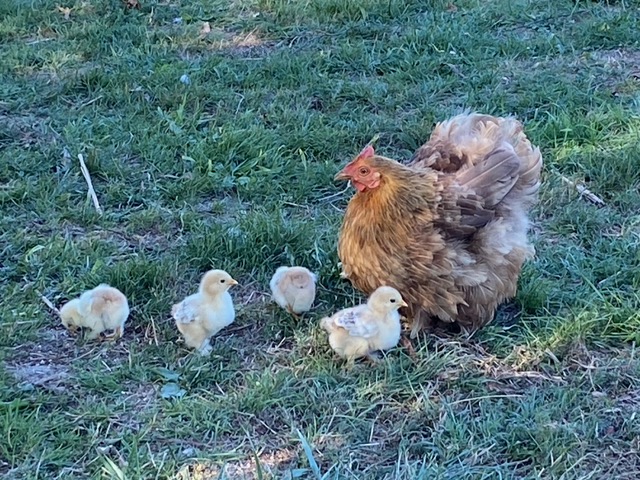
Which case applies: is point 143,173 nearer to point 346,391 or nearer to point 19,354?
point 19,354

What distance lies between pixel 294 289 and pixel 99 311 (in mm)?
690

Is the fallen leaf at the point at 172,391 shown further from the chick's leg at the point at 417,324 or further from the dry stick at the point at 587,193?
the dry stick at the point at 587,193

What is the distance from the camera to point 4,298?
3.61 metres

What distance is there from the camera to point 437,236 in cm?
327

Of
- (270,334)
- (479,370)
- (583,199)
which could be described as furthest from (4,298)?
(583,199)

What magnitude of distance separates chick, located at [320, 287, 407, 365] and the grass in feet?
0.27

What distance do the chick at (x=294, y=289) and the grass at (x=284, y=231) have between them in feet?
0.27

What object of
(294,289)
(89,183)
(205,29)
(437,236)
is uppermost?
(437,236)

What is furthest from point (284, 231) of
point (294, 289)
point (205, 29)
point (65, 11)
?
point (65, 11)

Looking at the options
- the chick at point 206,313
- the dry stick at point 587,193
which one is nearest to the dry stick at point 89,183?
the chick at point 206,313

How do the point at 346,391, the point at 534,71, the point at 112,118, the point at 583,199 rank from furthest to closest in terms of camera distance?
1. the point at 534,71
2. the point at 112,118
3. the point at 583,199
4. the point at 346,391

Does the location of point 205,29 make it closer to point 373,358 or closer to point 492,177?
point 492,177

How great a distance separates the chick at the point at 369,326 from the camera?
124 inches

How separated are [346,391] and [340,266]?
72 cm
